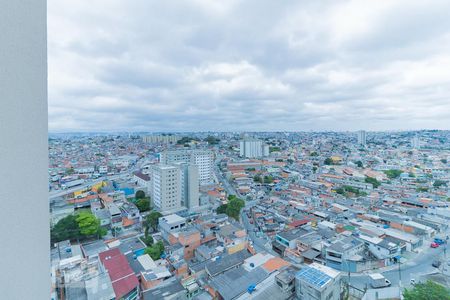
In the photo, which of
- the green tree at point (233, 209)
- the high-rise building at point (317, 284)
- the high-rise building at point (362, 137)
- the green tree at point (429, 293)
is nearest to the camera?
the green tree at point (429, 293)

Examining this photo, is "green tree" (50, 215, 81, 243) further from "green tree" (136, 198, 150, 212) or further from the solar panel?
the solar panel

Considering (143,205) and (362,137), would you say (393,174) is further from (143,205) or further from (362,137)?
(362,137)

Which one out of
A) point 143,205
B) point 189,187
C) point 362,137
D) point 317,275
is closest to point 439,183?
point 317,275

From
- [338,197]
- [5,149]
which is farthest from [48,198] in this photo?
[338,197]

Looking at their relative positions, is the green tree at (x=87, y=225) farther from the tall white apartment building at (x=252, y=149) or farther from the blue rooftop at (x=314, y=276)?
the tall white apartment building at (x=252, y=149)

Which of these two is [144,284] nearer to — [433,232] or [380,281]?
[380,281]

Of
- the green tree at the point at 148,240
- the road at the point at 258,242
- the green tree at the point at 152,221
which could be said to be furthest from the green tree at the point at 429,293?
the green tree at the point at 152,221
